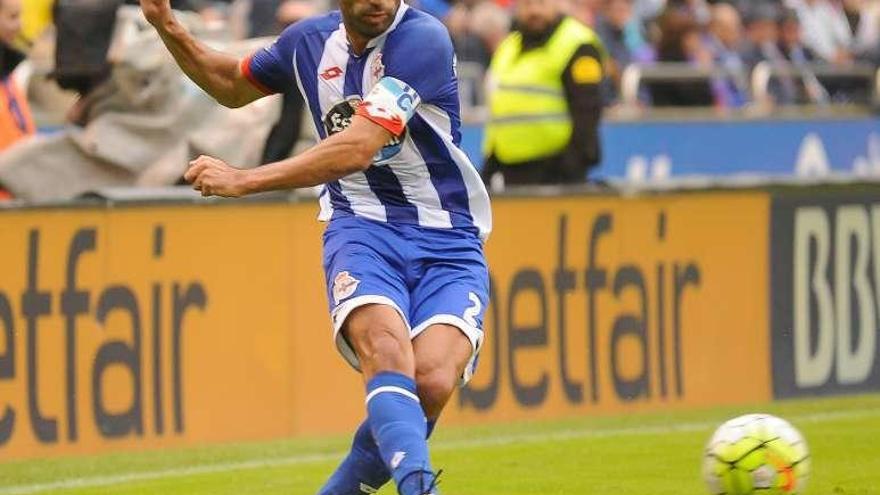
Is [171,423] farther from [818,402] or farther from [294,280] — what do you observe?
[818,402]

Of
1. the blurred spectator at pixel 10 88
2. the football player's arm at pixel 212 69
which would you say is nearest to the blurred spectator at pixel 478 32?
the blurred spectator at pixel 10 88

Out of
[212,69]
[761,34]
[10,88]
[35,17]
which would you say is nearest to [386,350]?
[212,69]

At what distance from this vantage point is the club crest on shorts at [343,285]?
752cm

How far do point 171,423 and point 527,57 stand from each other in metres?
4.44

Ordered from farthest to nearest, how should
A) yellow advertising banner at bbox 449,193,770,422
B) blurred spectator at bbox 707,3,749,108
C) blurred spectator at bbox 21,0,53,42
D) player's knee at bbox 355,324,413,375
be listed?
blurred spectator at bbox 707,3,749,108
blurred spectator at bbox 21,0,53,42
yellow advertising banner at bbox 449,193,770,422
player's knee at bbox 355,324,413,375

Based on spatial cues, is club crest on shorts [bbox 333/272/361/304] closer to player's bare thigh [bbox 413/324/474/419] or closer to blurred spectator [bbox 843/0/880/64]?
player's bare thigh [bbox 413/324/474/419]

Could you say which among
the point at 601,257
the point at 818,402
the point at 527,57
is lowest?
the point at 818,402

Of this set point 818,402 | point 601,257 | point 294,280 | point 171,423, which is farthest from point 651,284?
point 171,423

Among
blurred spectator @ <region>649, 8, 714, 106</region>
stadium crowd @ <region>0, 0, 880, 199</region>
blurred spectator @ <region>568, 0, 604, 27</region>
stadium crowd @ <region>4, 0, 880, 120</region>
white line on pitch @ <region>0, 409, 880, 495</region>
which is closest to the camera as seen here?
white line on pitch @ <region>0, 409, 880, 495</region>

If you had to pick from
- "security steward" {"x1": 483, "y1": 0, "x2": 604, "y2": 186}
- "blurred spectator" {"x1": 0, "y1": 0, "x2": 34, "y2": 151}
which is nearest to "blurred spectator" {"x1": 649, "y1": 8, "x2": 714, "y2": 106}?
"security steward" {"x1": 483, "y1": 0, "x2": 604, "y2": 186}

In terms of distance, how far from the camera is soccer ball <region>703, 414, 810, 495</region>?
319 inches

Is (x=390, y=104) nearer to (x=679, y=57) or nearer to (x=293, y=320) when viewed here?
(x=293, y=320)

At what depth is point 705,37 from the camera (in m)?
21.5

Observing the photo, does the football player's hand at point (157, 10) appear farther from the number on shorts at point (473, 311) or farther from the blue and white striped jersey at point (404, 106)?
the number on shorts at point (473, 311)
